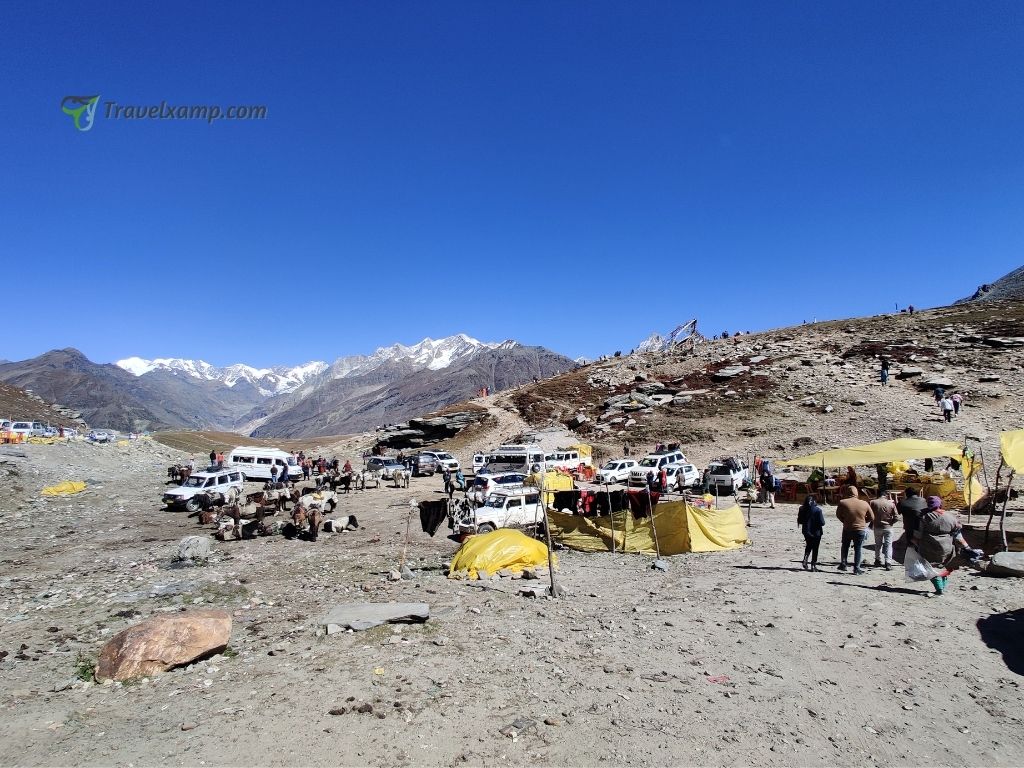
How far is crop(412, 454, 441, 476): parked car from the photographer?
40.0 m

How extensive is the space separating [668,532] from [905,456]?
8.32m

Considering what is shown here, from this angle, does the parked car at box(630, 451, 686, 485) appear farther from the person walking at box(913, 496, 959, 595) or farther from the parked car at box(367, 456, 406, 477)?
the person walking at box(913, 496, 959, 595)

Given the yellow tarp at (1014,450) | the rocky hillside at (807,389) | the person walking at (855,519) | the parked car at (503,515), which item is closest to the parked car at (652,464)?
the rocky hillside at (807,389)

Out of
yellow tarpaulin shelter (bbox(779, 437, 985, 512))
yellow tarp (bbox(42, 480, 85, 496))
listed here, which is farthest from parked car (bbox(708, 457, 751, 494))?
yellow tarp (bbox(42, 480, 85, 496))

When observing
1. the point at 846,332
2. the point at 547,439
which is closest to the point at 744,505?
the point at 547,439

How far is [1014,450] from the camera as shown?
12789mm

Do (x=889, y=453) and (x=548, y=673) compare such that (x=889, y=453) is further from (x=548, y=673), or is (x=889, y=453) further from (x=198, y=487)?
(x=198, y=487)

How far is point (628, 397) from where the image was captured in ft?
176

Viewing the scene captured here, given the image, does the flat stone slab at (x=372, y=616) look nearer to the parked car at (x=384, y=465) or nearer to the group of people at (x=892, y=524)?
the group of people at (x=892, y=524)

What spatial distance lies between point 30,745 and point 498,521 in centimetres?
1370

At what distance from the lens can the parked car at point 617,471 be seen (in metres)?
31.2

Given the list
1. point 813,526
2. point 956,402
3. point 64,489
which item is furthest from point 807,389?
point 64,489

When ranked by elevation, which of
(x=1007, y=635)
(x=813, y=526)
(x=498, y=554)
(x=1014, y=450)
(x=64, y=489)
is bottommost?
(x=1007, y=635)

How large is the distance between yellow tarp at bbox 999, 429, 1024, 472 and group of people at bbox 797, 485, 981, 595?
1.84 metres
